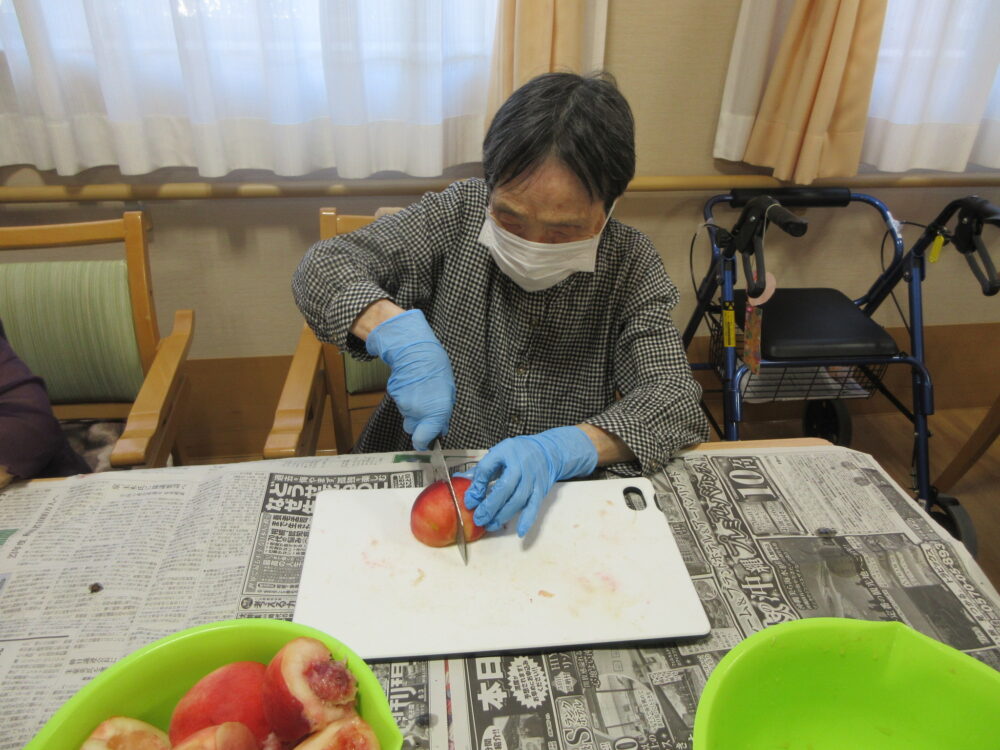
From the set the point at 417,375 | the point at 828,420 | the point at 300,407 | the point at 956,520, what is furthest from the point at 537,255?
the point at 828,420

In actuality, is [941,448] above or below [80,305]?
below

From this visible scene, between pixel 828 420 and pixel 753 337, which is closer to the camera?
pixel 753 337

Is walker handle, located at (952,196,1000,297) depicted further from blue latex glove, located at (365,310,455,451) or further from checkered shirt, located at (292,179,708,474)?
blue latex glove, located at (365,310,455,451)

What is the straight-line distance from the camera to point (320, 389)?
1.39 m

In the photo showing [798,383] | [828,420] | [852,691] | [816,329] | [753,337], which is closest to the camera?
[852,691]

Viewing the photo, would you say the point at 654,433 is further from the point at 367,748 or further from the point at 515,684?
the point at 367,748

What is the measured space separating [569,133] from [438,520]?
1.68 feet

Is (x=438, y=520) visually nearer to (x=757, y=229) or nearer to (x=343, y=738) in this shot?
(x=343, y=738)

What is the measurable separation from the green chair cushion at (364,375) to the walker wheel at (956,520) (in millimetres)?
1335

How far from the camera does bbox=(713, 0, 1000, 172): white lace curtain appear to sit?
1.59 m

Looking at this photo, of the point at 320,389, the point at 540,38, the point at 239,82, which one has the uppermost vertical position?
the point at 540,38

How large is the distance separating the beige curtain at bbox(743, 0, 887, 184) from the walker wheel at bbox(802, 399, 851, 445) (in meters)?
0.75

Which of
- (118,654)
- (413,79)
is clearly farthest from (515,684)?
(413,79)

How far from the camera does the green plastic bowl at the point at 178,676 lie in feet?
1.52
